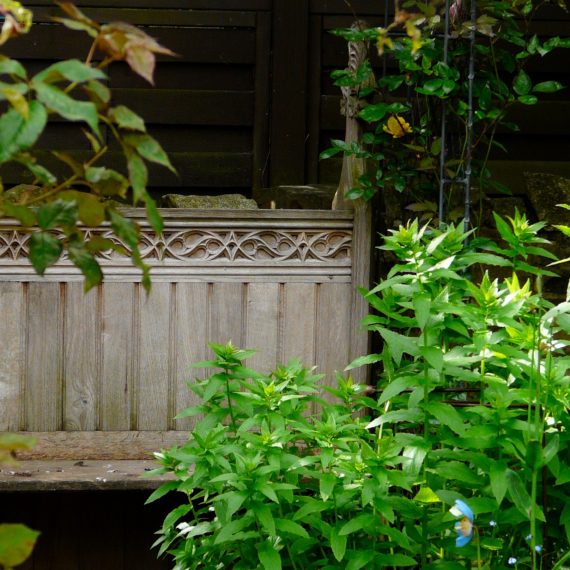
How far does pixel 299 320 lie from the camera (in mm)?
3527

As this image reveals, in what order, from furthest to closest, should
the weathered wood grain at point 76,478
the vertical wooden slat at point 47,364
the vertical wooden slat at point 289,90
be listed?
the vertical wooden slat at point 289,90 < the vertical wooden slat at point 47,364 < the weathered wood grain at point 76,478

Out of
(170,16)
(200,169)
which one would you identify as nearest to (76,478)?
(200,169)

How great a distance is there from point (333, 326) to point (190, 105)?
98.8 inches

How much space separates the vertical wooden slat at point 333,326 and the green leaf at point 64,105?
2.44m

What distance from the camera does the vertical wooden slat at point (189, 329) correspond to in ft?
11.6

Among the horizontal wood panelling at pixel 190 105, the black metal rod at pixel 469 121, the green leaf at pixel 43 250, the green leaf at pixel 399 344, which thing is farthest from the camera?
the horizontal wood panelling at pixel 190 105

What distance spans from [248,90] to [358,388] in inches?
127

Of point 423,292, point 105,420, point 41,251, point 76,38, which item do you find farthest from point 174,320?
point 76,38

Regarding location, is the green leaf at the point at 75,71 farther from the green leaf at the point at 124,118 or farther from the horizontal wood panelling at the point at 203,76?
the horizontal wood panelling at the point at 203,76

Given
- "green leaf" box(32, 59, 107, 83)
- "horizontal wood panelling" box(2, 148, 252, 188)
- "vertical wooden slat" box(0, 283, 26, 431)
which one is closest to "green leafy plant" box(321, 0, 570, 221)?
"vertical wooden slat" box(0, 283, 26, 431)

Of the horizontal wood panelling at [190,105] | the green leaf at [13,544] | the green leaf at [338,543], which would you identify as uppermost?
the horizontal wood panelling at [190,105]

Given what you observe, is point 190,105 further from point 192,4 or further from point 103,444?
point 103,444

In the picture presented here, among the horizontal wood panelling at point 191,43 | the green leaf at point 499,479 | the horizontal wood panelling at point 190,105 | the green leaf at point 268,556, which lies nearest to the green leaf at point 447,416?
the green leaf at point 499,479

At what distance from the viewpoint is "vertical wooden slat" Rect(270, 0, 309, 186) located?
5.50 metres
